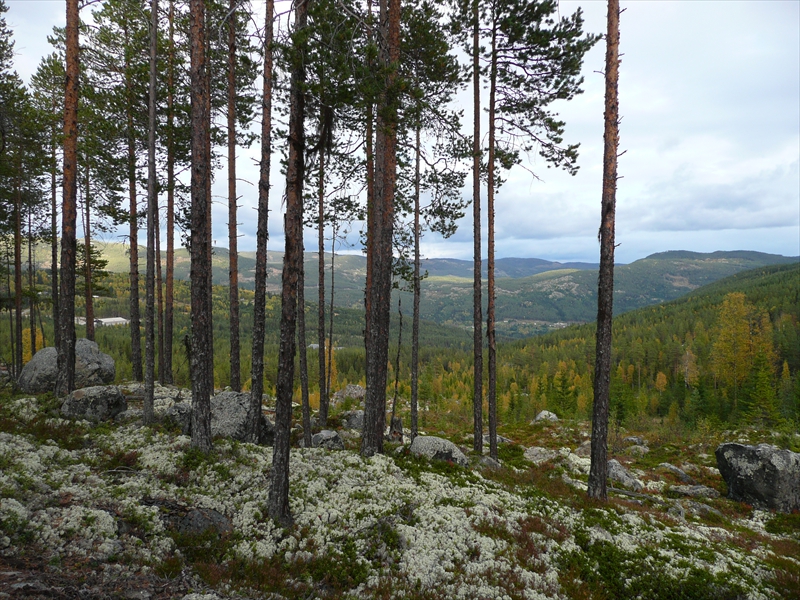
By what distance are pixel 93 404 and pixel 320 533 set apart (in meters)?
10.8

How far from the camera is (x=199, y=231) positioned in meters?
9.88

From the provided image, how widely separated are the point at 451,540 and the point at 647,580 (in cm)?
401

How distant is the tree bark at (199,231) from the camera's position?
9633mm

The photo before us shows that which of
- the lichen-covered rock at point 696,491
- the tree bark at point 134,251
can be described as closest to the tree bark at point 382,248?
the tree bark at point 134,251

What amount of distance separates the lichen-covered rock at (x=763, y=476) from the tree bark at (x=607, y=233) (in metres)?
9.77

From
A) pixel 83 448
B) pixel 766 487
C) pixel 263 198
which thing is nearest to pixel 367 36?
pixel 263 198

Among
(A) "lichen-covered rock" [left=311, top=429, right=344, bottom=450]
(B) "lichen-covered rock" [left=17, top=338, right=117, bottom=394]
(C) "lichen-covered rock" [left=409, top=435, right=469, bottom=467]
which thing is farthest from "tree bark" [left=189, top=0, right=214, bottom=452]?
→ (B) "lichen-covered rock" [left=17, top=338, right=117, bottom=394]

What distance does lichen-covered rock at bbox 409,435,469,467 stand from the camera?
13.8 metres

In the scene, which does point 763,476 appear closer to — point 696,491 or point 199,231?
point 696,491

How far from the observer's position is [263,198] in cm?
1176

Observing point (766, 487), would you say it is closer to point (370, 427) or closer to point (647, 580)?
point (647, 580)

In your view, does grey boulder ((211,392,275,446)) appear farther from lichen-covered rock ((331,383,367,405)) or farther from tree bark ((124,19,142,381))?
lichen-covered rock ((331,383,367,405))

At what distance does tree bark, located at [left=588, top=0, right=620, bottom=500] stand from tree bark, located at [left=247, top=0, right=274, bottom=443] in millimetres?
10247

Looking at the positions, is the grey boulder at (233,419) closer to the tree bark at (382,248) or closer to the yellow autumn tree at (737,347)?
the tree bark at (382,248)
